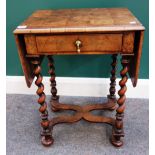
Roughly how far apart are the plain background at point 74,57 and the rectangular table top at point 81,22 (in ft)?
0.80

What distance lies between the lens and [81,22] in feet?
3.88

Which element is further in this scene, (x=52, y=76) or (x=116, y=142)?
(x=52, y=76)

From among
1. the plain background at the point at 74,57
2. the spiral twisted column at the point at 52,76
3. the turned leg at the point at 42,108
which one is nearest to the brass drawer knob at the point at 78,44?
the turned leg at the point at 42,108

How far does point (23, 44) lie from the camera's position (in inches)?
47.7

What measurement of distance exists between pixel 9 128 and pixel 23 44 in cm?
70

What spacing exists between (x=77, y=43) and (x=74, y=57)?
0.65 metres

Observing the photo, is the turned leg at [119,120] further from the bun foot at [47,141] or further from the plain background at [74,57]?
the plain background at [74,57]

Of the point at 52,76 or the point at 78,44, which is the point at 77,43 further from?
the point at 52,76

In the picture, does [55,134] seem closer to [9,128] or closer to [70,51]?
[9,128]

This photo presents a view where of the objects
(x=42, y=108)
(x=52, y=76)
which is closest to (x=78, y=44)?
(x=42, y=108)

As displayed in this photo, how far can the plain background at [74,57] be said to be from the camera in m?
1.62

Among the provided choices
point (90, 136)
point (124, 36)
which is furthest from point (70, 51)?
point (90, 136)

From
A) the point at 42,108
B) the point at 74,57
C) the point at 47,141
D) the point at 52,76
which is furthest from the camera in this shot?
the point at 74,57
